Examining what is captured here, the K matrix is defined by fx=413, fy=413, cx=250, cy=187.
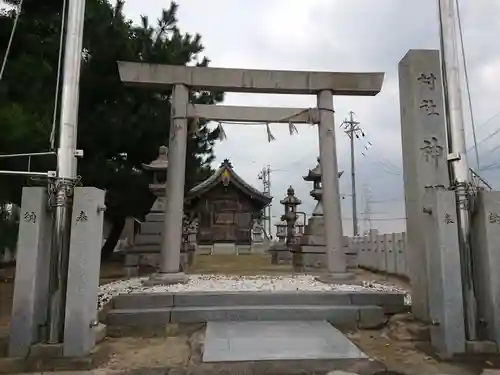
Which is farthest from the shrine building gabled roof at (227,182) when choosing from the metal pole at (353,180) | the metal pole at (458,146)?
the metal pole at (458,146)

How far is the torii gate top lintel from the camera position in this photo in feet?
24.5

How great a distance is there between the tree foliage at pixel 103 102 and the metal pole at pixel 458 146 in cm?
509

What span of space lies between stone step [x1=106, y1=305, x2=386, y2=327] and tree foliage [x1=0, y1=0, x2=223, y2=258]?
9.10 ft

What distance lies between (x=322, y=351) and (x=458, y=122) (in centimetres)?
283

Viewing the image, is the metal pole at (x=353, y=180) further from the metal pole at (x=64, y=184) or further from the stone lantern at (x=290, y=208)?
the metal pole at (x=64, y=184)

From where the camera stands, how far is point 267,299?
5.90 meters

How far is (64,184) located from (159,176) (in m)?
7.35

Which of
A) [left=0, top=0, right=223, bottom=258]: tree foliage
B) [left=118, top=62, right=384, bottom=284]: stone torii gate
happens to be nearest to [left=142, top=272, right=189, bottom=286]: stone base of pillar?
[left=118, top=62, right=384, bottom=284]: stone torii gate

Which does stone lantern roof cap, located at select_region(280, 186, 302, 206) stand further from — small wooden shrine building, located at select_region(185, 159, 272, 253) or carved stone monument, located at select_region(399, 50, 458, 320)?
carved stone monument, located at select_region(399, 50, 458, 320)

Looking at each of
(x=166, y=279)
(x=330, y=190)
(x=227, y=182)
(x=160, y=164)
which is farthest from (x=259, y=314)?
(x=227, y=182)

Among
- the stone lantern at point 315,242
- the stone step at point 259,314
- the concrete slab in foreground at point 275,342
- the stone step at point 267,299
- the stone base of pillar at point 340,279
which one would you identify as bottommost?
the concrete slab in foreground at point 275,342

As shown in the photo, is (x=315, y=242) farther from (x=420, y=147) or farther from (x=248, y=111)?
(x=420, y=147)

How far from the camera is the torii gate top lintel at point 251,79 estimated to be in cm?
747

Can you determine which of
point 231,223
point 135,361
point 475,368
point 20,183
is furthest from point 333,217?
point 231,223
